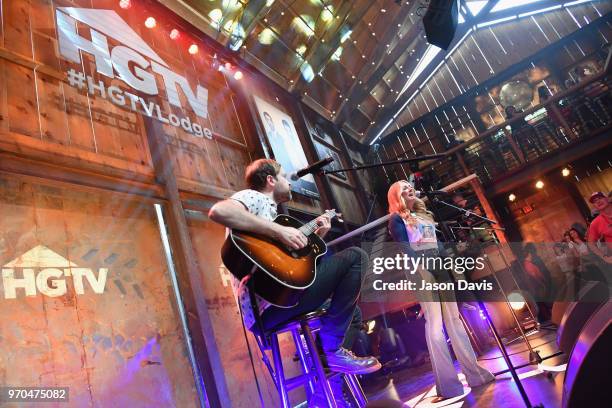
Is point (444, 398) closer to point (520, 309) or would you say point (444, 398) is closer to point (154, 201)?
point (154, 201)

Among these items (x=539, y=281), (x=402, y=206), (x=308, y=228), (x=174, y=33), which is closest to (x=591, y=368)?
(x=308, y=228)

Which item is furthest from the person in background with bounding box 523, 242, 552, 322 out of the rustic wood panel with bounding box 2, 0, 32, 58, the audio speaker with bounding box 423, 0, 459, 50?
the rustic wood panel with bounding box 2, 0, 32, 58

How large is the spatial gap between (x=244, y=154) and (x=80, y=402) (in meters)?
3.73

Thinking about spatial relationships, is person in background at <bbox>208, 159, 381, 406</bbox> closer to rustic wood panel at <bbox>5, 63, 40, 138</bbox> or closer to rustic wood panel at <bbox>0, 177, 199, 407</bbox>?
rustic wood panel at <bbox>0, 177, 199, 407</bbox>

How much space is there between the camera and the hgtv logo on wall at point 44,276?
7.45 feet

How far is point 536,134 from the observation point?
9.96 m

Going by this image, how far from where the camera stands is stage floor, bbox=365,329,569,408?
2.16 m

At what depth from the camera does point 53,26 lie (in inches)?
135

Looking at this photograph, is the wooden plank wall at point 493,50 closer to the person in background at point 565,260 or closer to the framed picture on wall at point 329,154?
the framed picture on wall at point 329,154

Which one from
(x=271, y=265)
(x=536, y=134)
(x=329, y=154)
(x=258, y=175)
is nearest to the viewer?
(x=271, y=265)

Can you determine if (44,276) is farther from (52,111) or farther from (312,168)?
(312,168)

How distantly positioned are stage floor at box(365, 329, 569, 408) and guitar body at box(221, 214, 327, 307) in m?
0.74

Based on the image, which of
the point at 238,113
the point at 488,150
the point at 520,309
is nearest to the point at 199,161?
the point at 238,113

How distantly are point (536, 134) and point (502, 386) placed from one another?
A: 936 cm
